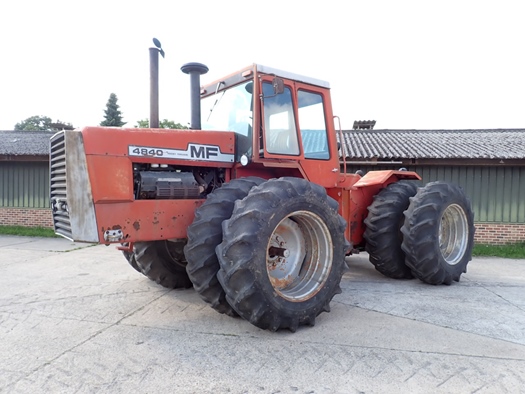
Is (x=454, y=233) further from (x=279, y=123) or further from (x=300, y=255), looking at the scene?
(x=279, y=123)

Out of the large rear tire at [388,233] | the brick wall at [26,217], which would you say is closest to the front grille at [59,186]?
the large rear tire at [388,233]

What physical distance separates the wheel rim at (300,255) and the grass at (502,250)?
6.30m

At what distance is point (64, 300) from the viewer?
15.2 ft

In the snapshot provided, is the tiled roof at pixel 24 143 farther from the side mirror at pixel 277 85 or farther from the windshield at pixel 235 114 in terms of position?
the side mirror at pixel 277 85

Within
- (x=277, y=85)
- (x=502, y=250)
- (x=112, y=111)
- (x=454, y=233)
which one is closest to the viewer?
(x=277, y=85)

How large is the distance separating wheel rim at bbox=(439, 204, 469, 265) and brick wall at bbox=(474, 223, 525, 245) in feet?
17.0

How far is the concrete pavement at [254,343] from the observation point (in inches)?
106

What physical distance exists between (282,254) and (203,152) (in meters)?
1.31

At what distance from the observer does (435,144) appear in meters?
12.1

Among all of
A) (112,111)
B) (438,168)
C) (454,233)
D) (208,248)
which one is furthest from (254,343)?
(112,111)

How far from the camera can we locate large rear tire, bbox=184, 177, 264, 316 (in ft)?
11.2

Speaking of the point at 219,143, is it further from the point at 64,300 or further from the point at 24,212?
the point at 24,212

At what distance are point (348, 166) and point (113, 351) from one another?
8.82 metres

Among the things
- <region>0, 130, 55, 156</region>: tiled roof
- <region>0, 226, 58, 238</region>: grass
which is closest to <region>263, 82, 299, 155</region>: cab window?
<region>0, 226, 58, 238</region>: grass
